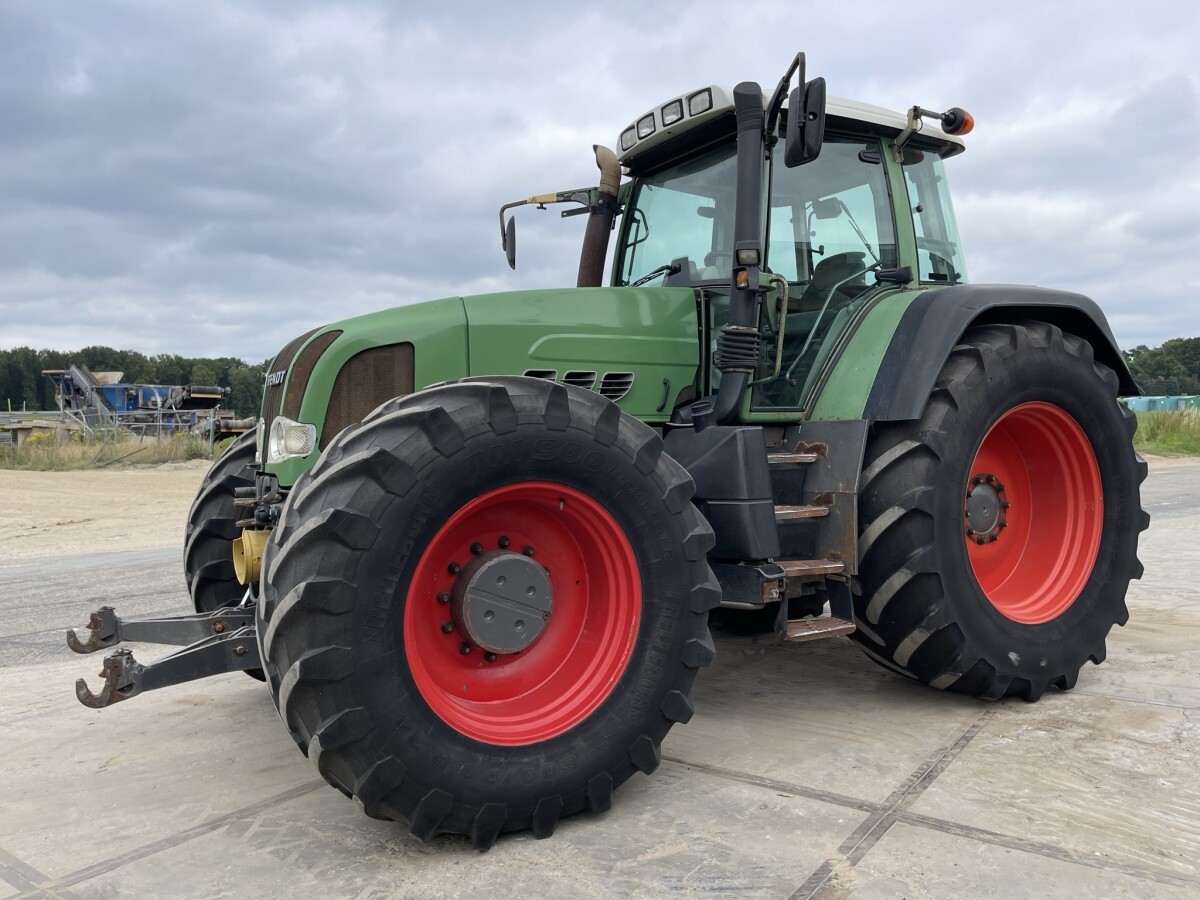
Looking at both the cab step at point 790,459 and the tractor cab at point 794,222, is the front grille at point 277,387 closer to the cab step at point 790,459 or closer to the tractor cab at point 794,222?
the tractor cab at point 794,222

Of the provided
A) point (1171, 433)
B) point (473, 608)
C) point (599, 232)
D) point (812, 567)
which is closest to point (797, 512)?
point (812, 567)

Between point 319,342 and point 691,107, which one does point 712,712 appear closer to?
point 319,342

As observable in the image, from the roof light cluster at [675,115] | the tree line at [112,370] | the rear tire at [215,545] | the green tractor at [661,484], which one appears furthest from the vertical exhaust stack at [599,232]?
the tree line at [112,370]

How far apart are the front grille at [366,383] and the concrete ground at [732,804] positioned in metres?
1.20

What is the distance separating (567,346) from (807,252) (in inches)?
49.7

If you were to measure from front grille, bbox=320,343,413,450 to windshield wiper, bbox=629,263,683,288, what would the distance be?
1.37m

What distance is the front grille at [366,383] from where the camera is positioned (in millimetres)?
3309

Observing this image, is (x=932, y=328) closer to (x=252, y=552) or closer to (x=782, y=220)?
(x=782, y=220)

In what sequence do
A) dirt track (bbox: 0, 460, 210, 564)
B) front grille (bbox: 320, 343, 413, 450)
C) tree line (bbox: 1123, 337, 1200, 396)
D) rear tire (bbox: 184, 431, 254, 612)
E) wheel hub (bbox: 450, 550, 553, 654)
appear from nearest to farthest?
1. wheel hub (bbox: 450, 550, 553, 654)
2. front grille (bbox: 320, 343, 413, 450)
3. rear tire (bbox: 184, 431, 254, 612)
4. dirt track (bbox: 0, 460, 210, 564)
5. tree line (bbox: 1123, 337, 1200, 396)

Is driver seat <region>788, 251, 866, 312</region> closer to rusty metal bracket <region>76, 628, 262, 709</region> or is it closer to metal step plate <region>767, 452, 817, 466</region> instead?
metal step plate <region>767, 452, 817, 466</region>

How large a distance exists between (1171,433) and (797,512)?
26988 mm

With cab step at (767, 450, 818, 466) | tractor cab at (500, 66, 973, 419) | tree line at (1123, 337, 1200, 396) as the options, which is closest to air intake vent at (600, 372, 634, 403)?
tractor cab at (500, 66, 973, 419)

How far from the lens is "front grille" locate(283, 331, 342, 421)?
3334 mm

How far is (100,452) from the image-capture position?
66.4 ft
